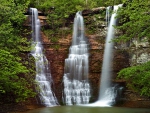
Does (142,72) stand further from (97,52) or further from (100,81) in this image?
(97,52)

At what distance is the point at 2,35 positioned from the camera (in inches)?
546

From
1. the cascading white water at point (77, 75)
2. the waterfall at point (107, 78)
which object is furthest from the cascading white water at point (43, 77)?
the waterfall at point (107, 78)

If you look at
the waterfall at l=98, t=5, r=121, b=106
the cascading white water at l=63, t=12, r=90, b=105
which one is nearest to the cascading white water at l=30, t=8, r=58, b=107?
the cascading white water at l=63, t=12, r=90, b=105

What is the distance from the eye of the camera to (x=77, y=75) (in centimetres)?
2094

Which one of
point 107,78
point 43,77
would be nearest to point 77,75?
point 107,78

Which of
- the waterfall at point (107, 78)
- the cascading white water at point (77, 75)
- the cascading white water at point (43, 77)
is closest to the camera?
the cascading white water at point (43, 77)

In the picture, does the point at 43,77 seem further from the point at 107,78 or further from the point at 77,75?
the point at 107,78

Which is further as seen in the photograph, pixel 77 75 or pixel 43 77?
pixel 77 75

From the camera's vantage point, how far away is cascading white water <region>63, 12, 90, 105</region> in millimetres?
19734

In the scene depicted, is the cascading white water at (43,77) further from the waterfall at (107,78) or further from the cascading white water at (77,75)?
the waterfall at (107,78)

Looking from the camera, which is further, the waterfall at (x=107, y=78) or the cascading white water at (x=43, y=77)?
the waterfall at (x=107, y=78)

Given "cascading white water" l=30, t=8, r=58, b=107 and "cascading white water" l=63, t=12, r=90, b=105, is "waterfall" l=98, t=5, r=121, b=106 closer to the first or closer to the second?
"cascading white water" l=63, t=12, r=90, b=105

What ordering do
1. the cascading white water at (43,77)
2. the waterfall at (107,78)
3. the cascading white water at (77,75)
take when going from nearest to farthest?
the cascading white water at (43,77) < the waterfall at (107,78) < the cascading white water at (77,75)

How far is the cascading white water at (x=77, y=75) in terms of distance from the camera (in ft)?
64.7
